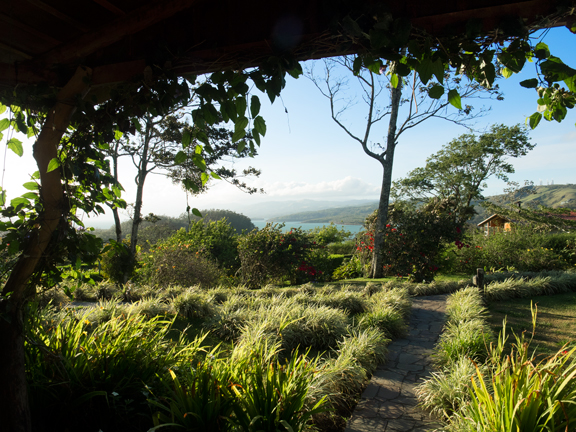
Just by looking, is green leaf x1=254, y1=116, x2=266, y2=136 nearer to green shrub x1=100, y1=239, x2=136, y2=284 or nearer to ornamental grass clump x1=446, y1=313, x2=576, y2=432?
ornamental grass clump x1=446, y1=313, x2=576, y2=432

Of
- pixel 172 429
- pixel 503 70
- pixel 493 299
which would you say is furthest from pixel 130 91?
pixel 493 299

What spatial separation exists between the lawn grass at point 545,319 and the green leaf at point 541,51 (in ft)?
10.5

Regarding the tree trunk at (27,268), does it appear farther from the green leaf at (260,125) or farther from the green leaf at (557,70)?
the green leaf at (557,70)

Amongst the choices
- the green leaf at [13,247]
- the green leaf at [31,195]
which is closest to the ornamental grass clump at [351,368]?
the green leaf at [13,247]

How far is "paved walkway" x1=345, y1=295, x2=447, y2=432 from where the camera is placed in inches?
92.8

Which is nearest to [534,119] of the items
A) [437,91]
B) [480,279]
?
[437,91]

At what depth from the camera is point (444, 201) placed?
11141 millimetres

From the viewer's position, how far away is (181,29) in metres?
1.66

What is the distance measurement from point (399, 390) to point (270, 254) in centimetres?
685

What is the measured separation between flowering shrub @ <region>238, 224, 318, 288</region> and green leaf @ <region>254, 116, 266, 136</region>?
7972 millimetres

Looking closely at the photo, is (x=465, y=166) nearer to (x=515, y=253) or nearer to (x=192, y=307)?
(x=515, y=253)

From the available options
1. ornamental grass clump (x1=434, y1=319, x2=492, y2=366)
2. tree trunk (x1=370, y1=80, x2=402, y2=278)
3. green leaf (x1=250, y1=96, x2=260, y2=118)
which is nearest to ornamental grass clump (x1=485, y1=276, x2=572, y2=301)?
ornamental grass clump (x1=434, y1=319, x2=492, y2=366)

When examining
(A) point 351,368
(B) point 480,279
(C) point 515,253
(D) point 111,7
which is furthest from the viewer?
(C) point 515,253

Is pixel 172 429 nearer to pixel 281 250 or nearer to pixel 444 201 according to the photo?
pixel 281 250
